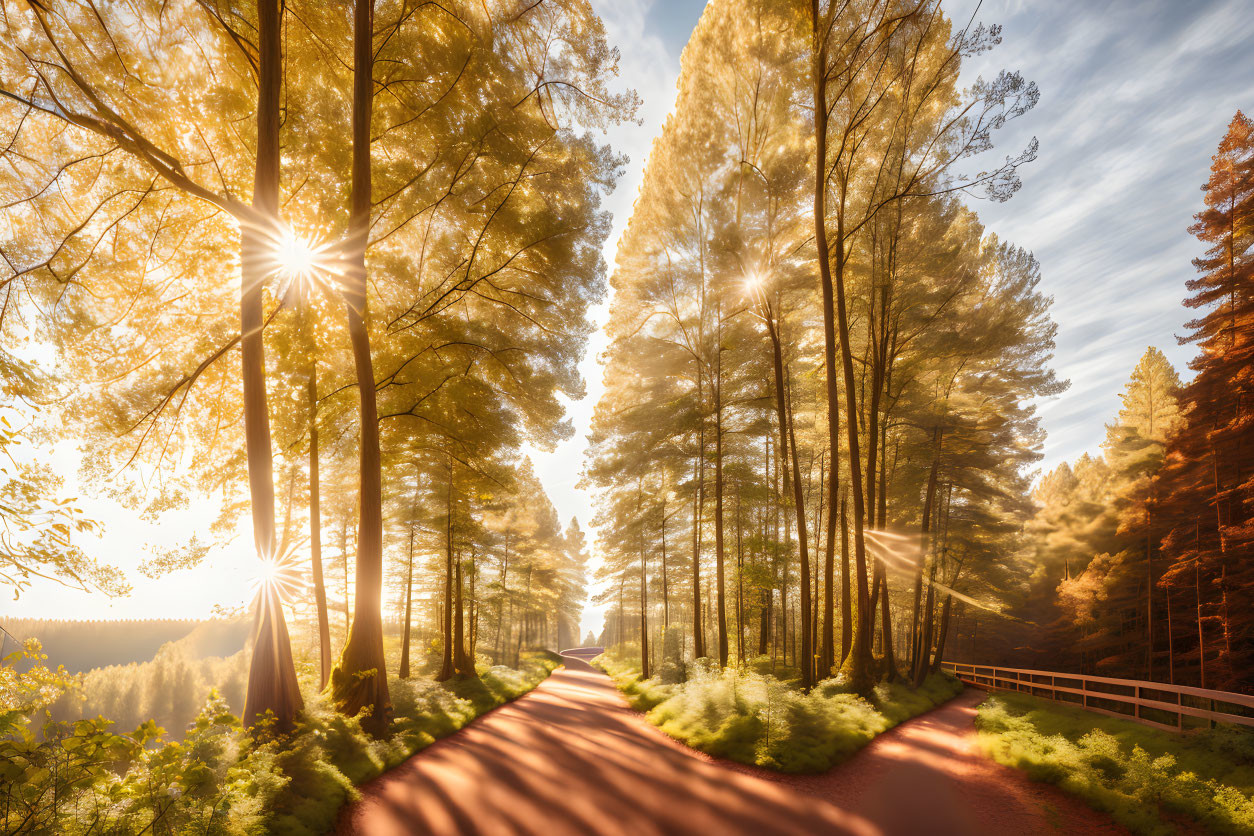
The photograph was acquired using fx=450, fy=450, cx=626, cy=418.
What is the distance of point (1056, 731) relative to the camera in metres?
7.30

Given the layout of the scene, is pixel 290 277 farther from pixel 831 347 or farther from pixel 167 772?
pixel 831 347

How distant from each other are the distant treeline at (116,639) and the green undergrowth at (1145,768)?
7478cm

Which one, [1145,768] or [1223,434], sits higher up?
[1223,434]

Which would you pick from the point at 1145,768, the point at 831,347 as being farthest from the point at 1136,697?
the point at 831,347

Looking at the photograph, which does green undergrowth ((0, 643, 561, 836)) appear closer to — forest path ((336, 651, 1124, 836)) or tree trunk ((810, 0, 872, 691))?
forest path ((336, 651, 1124, 836))

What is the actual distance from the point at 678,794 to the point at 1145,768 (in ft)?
17.4

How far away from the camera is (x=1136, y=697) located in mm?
7773

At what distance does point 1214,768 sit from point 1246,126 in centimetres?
1823

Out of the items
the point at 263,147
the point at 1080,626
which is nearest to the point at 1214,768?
the point at 263,147

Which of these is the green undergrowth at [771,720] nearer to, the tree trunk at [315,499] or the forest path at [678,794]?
the forest path at [678,794]

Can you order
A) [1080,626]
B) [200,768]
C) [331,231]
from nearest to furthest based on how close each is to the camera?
1. [200,768]
2. [331,231]
3. [1080,626]

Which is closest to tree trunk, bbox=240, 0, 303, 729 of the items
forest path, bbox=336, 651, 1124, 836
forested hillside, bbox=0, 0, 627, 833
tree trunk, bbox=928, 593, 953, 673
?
forested hillside, bbox=0, 0, 627, 833

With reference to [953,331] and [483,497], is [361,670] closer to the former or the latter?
[483,497]

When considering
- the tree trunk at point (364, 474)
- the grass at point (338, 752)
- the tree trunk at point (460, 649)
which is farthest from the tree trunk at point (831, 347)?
the tree trunk at point (460, 649)
